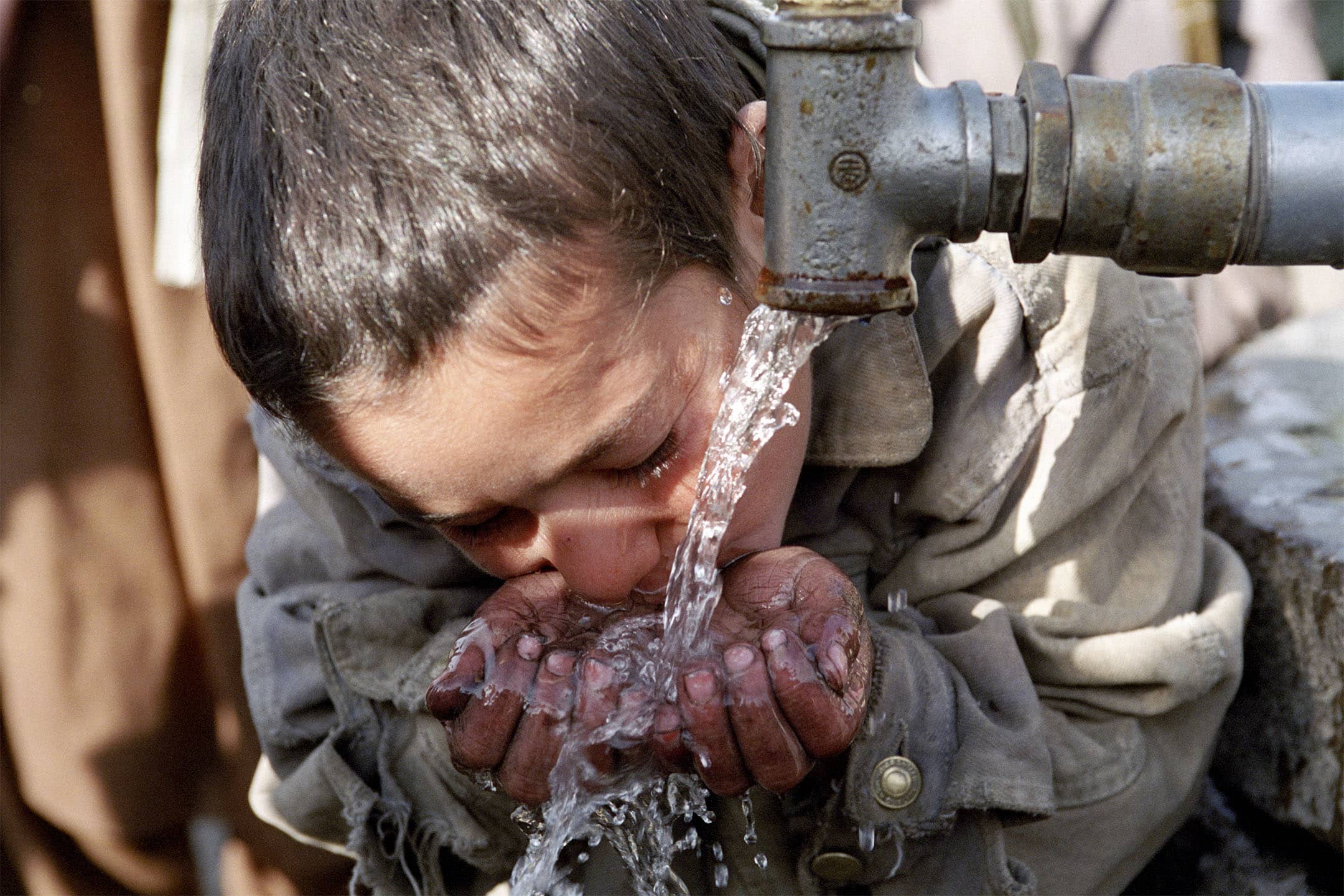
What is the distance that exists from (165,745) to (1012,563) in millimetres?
1806

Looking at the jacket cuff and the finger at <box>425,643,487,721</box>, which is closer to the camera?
the finger at <box>425,643,487,721</box>

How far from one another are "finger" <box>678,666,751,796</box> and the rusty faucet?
0.40 m

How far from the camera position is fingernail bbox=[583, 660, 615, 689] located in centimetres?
123

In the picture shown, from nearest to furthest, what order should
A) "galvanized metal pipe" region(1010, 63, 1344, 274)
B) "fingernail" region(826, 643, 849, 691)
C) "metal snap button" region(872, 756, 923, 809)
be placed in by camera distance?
1. "galvanized metal pipe" region(1010, 63, 1344, 274)
2. "fingernail" region(826, 643, 849, 691)
3. "metal snap button" region(872, 756, 923, 809)

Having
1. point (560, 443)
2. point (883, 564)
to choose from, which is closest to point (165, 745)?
point (883, 564)

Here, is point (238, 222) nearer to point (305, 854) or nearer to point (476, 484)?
point (476, 484)

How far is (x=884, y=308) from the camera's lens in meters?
0.99

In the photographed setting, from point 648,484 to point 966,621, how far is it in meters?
0.54

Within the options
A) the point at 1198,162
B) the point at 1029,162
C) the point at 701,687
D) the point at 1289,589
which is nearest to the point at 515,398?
the point at 701,687

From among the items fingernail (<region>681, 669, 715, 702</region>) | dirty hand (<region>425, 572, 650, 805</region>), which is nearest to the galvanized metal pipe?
fingernail (<region>681, 669, 715, 702</region>)

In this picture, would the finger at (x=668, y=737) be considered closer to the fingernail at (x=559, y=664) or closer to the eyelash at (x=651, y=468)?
the fingernail at (x=559, y=664)

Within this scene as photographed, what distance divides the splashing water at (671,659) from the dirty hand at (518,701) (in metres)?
0.02

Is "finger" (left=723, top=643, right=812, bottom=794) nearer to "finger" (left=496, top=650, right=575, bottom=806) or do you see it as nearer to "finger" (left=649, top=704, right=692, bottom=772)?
"finger" (left=649, top=704, right=692, bottom=772)

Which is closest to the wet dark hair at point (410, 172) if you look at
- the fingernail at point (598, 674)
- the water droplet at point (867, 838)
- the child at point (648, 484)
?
the child at point (648, 484)
